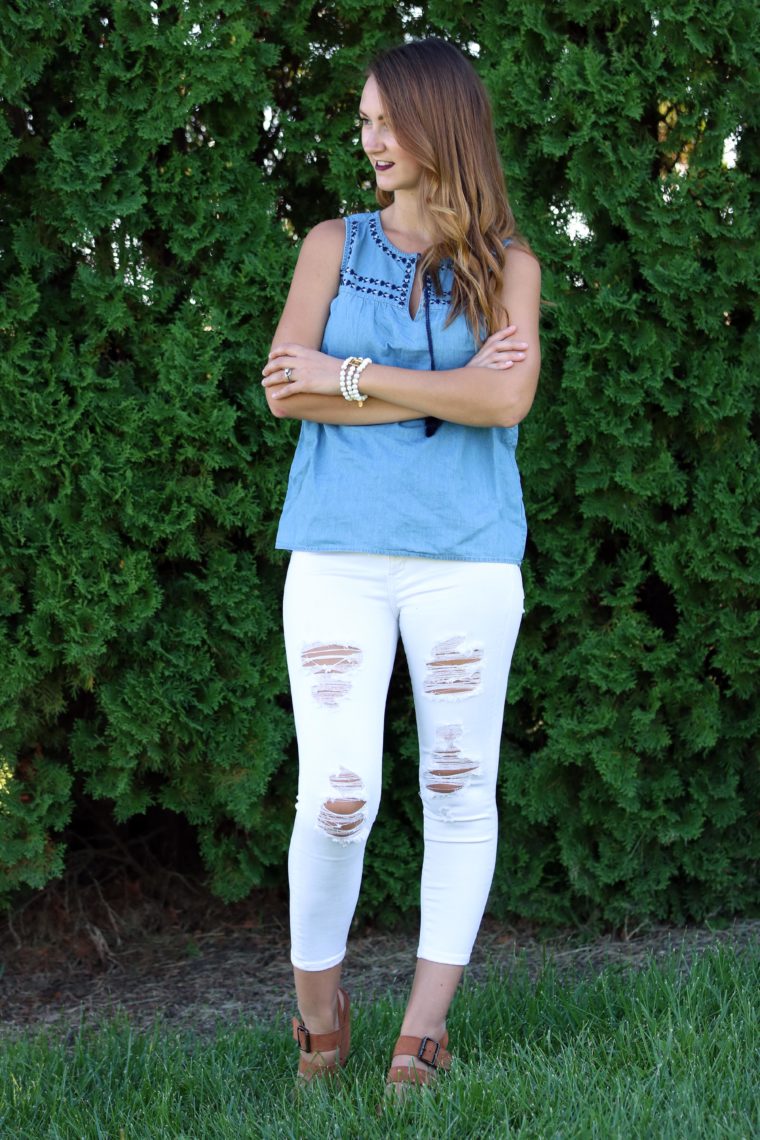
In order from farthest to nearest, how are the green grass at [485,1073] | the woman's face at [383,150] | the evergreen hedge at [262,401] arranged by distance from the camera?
the evergreen hedge at [262,401], the woman's face at [383,150], the green grass at [485,1073]

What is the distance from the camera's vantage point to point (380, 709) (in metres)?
2.51

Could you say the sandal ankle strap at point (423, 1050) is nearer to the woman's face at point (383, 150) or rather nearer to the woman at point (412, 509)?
the woman at point (412, 509)

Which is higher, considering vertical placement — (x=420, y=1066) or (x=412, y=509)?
Answer: (x=412, y=509)

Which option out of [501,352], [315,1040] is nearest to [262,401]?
[501,352]

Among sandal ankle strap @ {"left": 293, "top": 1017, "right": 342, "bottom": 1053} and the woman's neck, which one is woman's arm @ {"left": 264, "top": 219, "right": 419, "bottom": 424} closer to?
the woman's neck

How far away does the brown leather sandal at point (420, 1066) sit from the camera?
2455 millimetres

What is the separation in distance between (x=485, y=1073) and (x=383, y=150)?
6.17ft

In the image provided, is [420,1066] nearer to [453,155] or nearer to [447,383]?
[447,383]

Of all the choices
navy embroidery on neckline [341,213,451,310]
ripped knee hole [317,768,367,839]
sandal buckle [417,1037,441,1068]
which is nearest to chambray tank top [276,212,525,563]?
navy embroidery on neckline [341,213,451,310]

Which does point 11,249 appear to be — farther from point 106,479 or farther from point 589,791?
point 589,791

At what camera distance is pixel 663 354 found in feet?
11.8

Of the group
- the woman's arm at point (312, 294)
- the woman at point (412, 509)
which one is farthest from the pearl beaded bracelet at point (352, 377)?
the woman's arm at point (312, 294)

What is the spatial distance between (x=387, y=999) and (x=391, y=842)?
2.67 ft

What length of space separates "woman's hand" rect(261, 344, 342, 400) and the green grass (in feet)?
4.53
